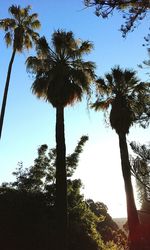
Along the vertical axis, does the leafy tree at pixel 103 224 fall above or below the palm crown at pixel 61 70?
below

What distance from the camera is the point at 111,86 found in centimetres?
2708

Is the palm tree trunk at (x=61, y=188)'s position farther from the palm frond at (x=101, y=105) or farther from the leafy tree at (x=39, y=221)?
the palm frond at (x=101, y=105)

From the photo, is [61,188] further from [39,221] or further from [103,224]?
[103,224]

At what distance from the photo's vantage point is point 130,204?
23.4 metres

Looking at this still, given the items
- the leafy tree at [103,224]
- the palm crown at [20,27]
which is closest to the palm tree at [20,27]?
the palm crown at [20,27]

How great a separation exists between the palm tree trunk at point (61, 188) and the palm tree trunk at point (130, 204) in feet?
14.0

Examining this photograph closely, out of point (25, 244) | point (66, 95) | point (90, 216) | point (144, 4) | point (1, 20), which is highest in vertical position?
point (1, 20)

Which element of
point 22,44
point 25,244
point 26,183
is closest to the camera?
point 25,244

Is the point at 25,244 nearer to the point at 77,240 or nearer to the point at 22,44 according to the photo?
the point at 77,240

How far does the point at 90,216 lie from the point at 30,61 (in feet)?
36.8

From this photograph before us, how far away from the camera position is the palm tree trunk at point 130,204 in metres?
21.2

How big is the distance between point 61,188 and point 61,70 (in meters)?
7.98

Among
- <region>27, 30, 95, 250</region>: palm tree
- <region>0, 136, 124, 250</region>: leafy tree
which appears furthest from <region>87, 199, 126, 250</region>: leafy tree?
<region>27, 30, 95, 250</region>: palm tree

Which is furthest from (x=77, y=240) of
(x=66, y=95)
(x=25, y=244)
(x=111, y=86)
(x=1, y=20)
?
(x=1, y=20)
